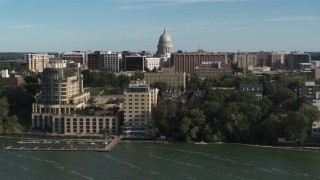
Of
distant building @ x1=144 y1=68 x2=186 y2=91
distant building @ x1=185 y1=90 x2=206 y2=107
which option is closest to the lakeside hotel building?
distant building @ x1=185 y1=90 x2=206 y2=107

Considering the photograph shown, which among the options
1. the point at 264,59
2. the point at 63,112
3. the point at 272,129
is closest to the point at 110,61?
the point at 264,59

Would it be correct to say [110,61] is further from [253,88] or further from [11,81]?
[253,88]

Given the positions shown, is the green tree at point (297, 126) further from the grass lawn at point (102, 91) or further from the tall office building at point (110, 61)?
the tall office building at point (110, 61)

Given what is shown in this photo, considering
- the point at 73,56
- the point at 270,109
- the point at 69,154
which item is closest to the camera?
the point at 69,154

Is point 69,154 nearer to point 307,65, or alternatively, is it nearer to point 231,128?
point 231,128

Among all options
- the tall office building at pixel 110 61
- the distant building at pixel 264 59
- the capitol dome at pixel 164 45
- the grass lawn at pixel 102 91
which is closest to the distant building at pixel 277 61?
the distant building at pixel 264 59

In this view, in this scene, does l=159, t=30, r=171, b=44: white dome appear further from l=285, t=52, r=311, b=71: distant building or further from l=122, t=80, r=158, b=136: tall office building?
l=122, t=80, r=158, b=136: tall office building

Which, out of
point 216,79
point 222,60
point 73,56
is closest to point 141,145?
point 216,79
